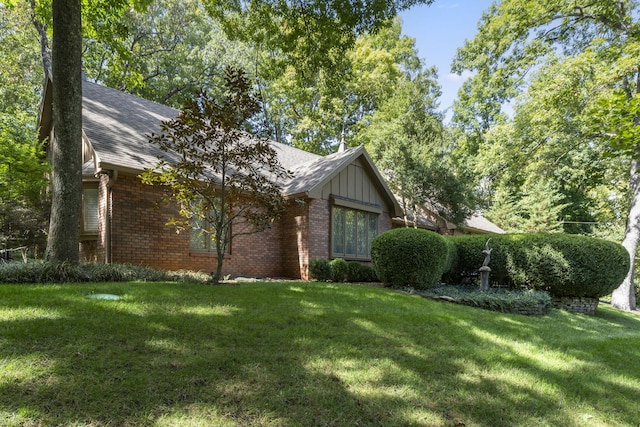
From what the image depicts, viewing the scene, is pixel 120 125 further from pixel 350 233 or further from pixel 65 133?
pixel 350 233

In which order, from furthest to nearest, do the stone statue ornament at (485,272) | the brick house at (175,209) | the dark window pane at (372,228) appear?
the dark window pane at (372,228)
the stone statue ornament at (485,272)
the brick house at (175,209)

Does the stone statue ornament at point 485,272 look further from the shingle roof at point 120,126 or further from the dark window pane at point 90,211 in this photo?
the dark window pane at point 90,211

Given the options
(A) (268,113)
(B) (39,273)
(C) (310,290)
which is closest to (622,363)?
(C) (310,290)

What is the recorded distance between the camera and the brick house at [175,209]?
8.92 meters

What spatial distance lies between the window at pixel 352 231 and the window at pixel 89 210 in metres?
7.33

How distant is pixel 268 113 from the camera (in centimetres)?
2947

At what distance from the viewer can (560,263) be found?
31.8 ft

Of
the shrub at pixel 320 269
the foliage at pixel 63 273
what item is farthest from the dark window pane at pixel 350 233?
the foliage at pixel 63 273

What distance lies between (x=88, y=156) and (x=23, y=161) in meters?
2.07

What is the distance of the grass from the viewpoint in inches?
110

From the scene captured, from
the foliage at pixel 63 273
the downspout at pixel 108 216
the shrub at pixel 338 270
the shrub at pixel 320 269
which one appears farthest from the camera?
the shrub at pixel 338 270

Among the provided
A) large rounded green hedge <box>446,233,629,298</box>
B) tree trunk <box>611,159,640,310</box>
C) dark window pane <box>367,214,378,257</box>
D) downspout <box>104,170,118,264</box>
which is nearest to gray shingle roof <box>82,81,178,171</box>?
downspout <box>104,170,118,264</box>

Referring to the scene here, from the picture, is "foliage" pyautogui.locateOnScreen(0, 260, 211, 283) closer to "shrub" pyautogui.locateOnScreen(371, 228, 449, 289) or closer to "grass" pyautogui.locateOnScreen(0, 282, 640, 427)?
"grass" pyautogui.locateOnScreen(0, 282, 640, 427)

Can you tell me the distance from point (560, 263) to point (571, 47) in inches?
441
